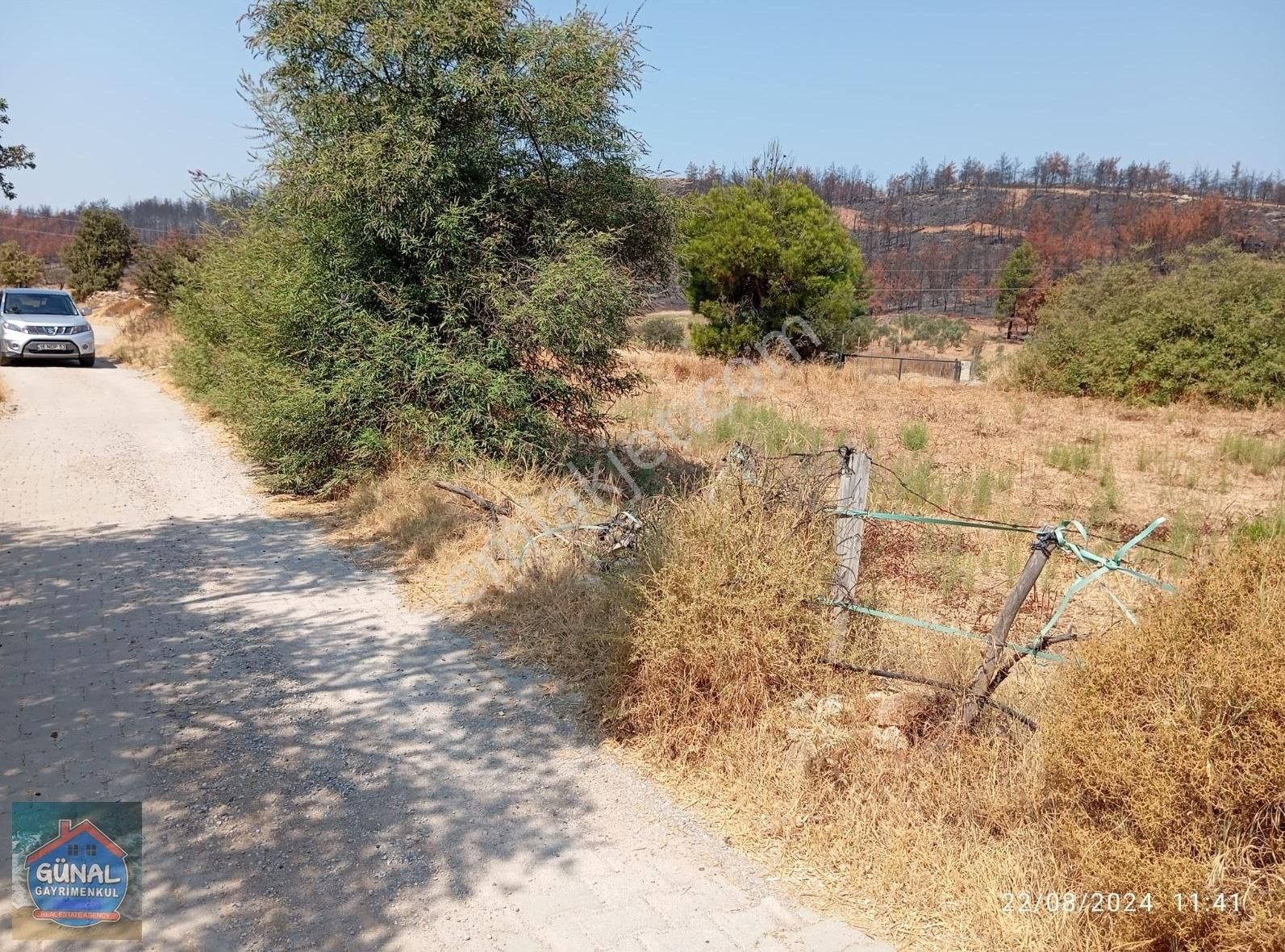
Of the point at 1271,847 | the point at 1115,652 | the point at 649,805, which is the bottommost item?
the point at 649,805

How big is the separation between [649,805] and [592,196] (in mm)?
6933

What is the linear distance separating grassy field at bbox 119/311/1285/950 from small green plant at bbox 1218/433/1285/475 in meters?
2.82

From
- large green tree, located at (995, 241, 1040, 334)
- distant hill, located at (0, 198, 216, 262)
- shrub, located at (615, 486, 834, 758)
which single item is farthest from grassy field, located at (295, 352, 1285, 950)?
distant hill, located at (0, 198, 216, 262)

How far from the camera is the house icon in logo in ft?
9.74

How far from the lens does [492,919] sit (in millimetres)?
2988

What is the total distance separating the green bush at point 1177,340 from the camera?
16469mm

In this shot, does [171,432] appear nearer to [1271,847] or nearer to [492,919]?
[492,919]

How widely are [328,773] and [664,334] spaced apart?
86.6 feet

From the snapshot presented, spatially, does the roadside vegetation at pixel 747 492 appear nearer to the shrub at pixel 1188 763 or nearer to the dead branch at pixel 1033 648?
the shrub at pixel 1188 763

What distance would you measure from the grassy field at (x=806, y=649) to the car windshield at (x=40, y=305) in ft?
50.9

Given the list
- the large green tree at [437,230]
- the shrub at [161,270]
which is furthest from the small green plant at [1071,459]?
the shrub at [161,270]

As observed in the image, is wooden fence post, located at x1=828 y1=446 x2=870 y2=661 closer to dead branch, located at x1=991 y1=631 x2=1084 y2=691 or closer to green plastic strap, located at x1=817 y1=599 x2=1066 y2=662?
green plastic strap, located at x1=817 y1=599 x2=1066 y2=662

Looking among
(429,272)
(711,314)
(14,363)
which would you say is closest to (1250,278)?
(711,314)

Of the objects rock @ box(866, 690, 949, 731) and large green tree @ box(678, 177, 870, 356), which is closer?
rock @ box(866, 690, 949, 731)
